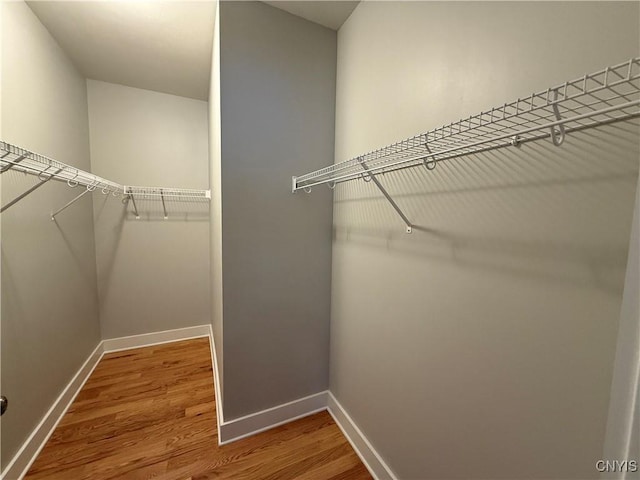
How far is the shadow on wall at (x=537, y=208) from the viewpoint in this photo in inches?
22.2

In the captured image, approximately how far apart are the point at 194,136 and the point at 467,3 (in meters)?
2.63

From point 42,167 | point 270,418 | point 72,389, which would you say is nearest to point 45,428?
point 72,389

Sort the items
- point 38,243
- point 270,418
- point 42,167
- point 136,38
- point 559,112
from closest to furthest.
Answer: point 559,112, point 42,167, point 38,243, point 270,418, point 136,38

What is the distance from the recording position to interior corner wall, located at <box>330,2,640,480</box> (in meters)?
0.59

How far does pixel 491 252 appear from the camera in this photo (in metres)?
0.81

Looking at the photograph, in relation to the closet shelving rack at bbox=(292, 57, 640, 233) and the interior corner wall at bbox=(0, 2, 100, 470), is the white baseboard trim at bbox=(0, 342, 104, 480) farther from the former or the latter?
the closet shelving rack at bbox=(292, 57, 640, 233)

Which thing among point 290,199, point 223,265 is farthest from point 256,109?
point 223,265

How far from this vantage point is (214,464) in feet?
4.60

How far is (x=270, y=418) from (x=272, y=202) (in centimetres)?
141

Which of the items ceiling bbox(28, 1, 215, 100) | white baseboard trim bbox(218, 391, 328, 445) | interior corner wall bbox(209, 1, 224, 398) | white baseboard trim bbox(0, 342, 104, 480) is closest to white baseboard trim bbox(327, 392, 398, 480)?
white baseboard trim bbox(218, 391, 328, 445)

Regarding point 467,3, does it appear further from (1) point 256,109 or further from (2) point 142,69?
(2) point 142,69

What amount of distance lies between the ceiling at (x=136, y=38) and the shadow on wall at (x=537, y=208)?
173 cm

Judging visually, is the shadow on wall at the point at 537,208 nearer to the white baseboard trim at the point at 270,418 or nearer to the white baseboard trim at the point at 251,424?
the white baseboard trim at the point at 251,424

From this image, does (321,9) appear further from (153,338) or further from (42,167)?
(153,338)
